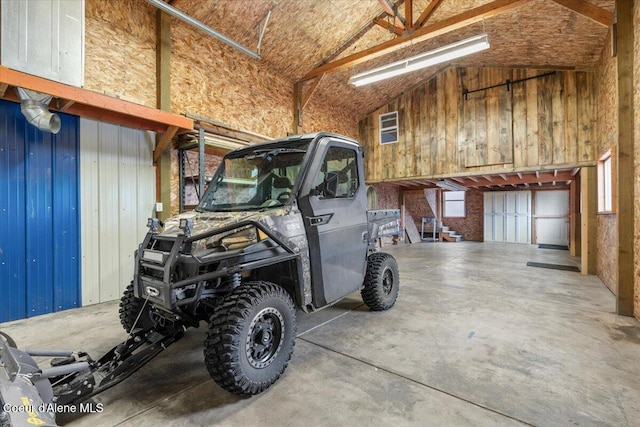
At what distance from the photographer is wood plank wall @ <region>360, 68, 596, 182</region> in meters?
6.89

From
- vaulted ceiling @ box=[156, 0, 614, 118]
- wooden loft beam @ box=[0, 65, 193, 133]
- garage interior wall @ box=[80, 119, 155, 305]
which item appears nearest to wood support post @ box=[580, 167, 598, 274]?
vaulted ceiling @ box=[156, 0, 614, 118]

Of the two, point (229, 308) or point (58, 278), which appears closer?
point (229, 308)

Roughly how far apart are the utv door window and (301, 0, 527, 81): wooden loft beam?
3.74 m

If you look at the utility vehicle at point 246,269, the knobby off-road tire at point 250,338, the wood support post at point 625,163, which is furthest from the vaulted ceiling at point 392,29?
the knobby off-road tire at point 250,338

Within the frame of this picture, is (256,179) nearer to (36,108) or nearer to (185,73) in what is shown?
(36,108)

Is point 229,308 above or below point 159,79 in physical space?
below

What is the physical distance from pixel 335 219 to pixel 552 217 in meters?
12.4

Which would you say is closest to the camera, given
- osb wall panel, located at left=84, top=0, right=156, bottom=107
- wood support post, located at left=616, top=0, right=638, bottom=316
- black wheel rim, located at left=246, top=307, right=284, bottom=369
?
black wheel rim, located at left=246, top=307, right=284, bottom=369

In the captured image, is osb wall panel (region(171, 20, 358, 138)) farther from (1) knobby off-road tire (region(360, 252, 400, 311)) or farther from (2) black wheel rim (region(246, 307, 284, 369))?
(2) black wheel rim (region(246, 307, 284, 369))

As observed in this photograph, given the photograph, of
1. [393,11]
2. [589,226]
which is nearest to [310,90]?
[393,11]

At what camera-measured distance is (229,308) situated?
1997 millimetres

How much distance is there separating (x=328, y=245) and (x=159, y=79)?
4.35m

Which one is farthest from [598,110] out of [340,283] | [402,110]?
[340,283]

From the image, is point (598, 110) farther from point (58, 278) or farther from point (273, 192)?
point (58, 278)
